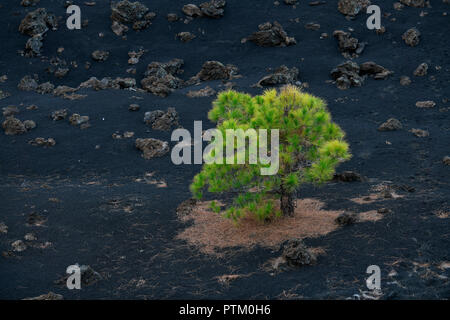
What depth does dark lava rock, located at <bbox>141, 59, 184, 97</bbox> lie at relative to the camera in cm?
2122

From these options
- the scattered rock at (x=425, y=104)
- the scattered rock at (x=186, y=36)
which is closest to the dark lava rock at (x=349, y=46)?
the scattered rock at (x=425, y=104)

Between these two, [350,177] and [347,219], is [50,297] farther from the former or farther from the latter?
[350,177]

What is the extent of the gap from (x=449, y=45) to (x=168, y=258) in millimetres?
19092

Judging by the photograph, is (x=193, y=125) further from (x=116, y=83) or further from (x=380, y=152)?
(x=380, y=152)

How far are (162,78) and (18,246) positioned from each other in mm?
13368

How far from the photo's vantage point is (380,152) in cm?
1534

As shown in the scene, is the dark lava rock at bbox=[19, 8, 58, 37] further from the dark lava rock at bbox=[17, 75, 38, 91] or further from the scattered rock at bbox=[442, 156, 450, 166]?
the scattered rock at bbox=[442, 156, 450, 166]

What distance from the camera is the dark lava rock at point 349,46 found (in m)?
23.6

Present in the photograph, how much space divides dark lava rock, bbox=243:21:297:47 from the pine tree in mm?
15895

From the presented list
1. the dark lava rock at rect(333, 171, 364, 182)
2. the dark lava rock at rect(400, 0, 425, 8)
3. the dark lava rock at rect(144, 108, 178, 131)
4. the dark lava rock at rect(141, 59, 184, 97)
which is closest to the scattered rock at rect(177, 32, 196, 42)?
the dark lava rock at rect(141, 59, 184, 97)

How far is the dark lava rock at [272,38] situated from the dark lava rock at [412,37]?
5271 mm

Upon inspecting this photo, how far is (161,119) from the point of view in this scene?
1869 cm

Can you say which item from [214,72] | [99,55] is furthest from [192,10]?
[214,72]

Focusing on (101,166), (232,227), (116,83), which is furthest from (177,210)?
(116,83)
